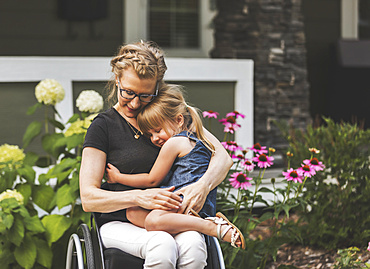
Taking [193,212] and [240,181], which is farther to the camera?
[240,181]

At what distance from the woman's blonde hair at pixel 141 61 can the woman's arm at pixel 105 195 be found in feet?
1.08

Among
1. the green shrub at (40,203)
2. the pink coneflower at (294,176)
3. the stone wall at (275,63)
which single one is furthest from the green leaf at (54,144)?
the stone wall at (275,63)

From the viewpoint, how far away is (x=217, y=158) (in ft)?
6.75

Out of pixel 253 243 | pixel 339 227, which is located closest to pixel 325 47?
pixel 339 227

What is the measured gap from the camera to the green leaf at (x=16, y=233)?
2427 mm

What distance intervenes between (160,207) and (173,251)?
16 centimetres

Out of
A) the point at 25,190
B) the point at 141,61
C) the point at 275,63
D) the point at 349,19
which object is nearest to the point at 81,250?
the point at 141,61

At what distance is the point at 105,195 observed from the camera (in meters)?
1.87

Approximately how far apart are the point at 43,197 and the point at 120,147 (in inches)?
36.1

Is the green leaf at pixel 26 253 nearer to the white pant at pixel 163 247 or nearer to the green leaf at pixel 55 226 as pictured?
the green leaf at pixel 55 226

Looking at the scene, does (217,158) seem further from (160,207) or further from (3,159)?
(3,159)

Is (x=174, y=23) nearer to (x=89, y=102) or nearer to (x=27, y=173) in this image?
(x=89, y=102)

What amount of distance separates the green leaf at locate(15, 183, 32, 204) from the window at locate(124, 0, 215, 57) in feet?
10.6

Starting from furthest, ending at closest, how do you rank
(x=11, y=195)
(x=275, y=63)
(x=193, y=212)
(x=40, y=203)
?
(x=275, y=63) → (x=40, y=203) → (x=11, y=195) → (x=193, y=212)
